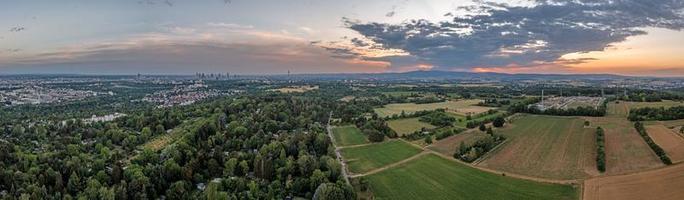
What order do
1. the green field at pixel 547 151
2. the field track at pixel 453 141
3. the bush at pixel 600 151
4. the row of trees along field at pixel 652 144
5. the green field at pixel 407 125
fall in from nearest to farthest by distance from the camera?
the row of trees along field at pixel 652 144 → the bush at pixel 600 151 → the green field at pixel 547 151 → the field track at pixel 453 141 → the green field at pixel 407 125

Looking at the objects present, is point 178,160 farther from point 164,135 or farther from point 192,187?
point 164,135

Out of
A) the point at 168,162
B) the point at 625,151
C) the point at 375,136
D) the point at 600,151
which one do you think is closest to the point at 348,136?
the point at 375,136

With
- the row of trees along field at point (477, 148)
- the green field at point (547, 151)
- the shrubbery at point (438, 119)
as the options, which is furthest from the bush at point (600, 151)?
the shrubbery at point (438, 119)

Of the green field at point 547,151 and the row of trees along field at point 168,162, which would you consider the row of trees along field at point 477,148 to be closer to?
the green field at point 547,151

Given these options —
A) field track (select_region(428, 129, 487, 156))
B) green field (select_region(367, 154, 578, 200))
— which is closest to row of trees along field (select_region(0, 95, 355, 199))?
green field (select_region(367, 154, 578, 200))

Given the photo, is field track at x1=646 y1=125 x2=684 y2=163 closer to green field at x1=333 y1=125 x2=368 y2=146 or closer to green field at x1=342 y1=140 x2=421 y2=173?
green field at x1=342 y1=140 x2=421 y2=173

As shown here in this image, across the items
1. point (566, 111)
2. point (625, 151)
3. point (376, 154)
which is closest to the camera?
point (625, 151)

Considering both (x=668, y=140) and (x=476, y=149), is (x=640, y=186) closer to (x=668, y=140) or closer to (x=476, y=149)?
(x=668, y=140)
